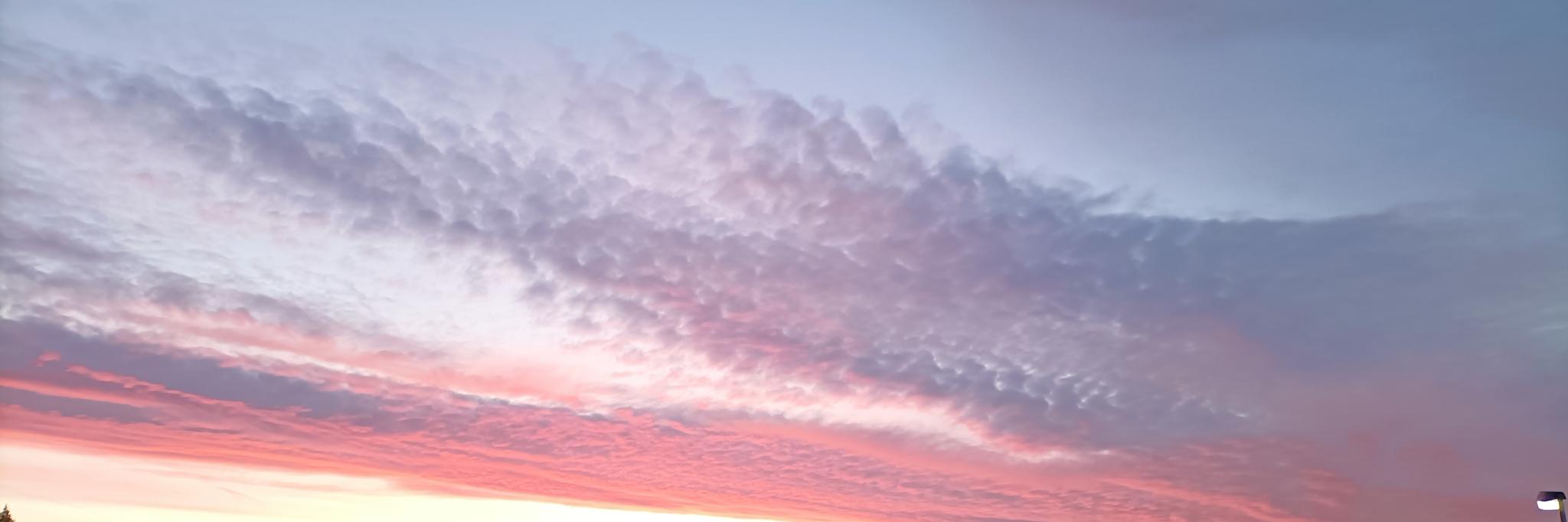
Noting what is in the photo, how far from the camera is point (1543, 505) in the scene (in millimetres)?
15719

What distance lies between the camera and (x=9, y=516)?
3479 inches

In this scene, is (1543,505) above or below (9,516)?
above

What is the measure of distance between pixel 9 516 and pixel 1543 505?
6458 inches

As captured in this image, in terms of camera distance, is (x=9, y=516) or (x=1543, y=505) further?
(x=9, y=516)
